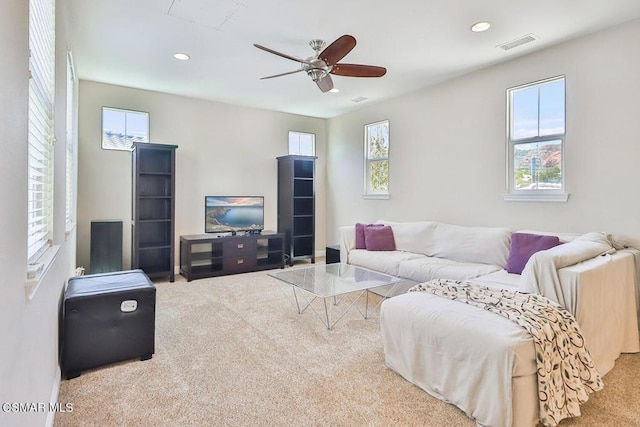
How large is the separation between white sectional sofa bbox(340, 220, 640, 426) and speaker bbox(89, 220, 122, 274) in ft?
12.5

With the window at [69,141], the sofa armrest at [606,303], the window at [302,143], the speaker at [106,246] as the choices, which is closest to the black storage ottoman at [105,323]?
the window at [69,141]

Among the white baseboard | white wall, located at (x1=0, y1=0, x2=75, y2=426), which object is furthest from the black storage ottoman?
white wall, located at (x1=0, y1=0, x2=75, y2=426)

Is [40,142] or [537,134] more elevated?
[537,134]

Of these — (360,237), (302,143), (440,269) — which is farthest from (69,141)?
(302,143)

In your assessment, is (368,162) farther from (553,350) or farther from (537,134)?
(553,350)

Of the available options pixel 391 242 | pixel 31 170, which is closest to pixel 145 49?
pixel 31 170

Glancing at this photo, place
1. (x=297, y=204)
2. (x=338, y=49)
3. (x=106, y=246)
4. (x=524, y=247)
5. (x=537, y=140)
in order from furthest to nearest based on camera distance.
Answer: (x=297, y=204) < (x=106, y=246) < (x=537, y=140) < (x=524, y=247) < (x=338, y=49)

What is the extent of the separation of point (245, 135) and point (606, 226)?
5.06 m

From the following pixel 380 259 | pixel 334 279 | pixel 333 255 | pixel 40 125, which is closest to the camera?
pixel 40 125

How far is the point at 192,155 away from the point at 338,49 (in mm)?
3465

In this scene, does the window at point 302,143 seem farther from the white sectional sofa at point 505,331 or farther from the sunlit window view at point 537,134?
the white sectional sofa at point 505,331

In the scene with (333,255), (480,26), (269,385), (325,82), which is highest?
(480,26)

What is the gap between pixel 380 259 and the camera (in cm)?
421

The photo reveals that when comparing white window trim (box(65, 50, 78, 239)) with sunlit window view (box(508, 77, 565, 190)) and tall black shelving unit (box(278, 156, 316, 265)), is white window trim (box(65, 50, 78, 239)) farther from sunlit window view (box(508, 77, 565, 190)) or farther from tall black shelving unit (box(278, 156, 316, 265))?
sunlit window view (box(508, 77, 565, 190))
